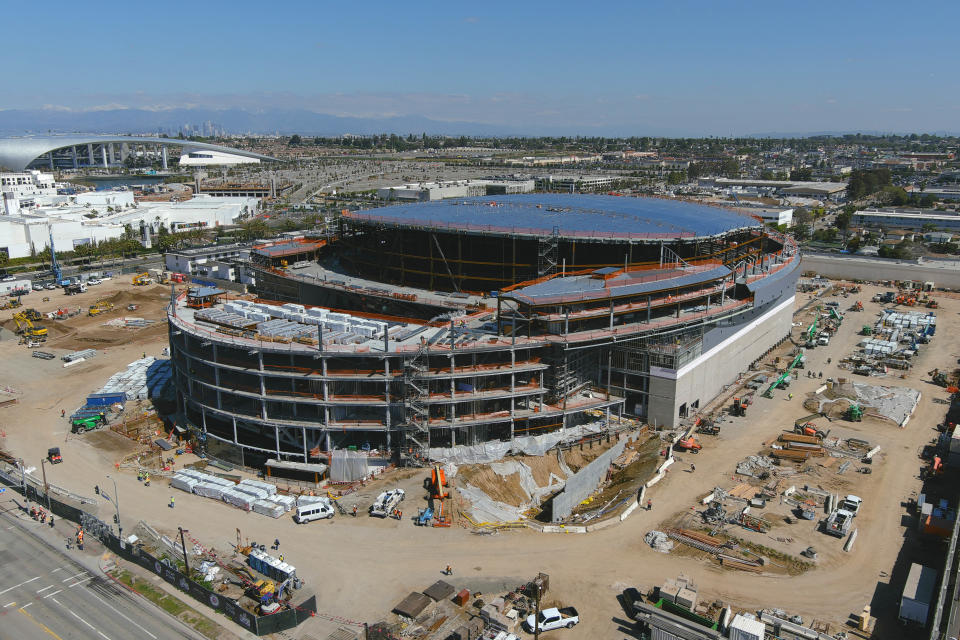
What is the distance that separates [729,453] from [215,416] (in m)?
36.5

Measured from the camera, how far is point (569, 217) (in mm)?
65000

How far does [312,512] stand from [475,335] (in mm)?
15724

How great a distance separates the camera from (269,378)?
4500 centimetres

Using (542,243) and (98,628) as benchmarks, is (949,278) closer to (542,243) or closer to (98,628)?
(542,243)

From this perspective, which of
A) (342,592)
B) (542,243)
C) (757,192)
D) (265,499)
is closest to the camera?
(342,592)

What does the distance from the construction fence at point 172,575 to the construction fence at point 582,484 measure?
14861mm

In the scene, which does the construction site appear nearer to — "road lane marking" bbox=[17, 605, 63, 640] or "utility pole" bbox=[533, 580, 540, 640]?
"utility pole" bbox=[533, 580, 540, 640]

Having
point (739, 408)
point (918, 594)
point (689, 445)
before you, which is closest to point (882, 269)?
point (739, 408)

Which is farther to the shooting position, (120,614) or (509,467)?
(509,467)

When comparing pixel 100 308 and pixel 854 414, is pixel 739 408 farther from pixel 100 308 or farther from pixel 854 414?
pixel 100 308

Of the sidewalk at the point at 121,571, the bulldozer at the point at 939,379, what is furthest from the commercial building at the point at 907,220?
the sidewalk at the point at 121,571

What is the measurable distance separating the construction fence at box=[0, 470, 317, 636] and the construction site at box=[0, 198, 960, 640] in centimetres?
24

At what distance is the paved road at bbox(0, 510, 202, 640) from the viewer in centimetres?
2886

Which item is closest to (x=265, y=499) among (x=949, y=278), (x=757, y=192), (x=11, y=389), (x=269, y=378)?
(x=269, y=378)
